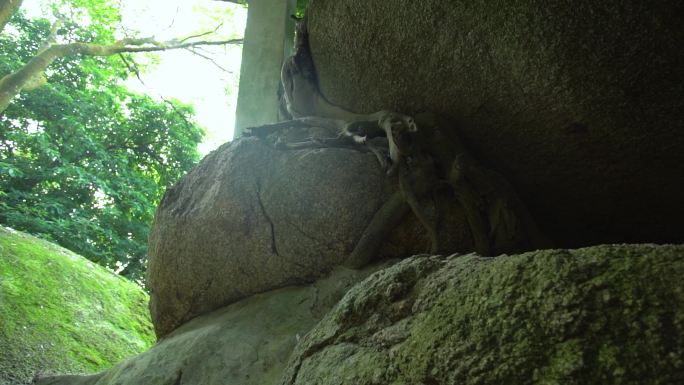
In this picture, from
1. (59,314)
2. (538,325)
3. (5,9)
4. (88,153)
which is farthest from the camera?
(88,153)

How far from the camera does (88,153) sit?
9695 millimetres

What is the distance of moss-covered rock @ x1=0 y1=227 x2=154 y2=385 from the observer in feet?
13.2

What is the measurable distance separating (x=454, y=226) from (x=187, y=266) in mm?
1287

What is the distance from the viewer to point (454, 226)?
2232 millimetres

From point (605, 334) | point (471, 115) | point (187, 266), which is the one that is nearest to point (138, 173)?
point (187, 266)

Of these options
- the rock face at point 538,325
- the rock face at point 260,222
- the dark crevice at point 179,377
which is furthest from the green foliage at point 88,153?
the rock face at point 538,325

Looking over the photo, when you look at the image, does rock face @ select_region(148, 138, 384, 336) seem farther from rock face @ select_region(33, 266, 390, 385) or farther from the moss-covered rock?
the moss-covered rock

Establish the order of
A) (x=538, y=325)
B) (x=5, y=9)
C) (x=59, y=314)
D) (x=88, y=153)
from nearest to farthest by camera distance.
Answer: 1. (x=538, y=325)
2. (x=59, y=314)
3. (x=5, y=9)
4. (x=88, y=153)

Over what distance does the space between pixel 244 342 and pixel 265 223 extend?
534mm

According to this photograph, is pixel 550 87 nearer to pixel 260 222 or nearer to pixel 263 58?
pixel 260 222

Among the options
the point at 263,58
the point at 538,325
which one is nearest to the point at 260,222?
the point at 538,325

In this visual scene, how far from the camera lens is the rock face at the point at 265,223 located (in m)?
2.29

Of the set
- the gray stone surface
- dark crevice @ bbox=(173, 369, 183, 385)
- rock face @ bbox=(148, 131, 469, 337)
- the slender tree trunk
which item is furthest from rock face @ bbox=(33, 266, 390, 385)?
the slender tree trunk

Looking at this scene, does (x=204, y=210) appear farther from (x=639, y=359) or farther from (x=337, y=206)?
(x=639, y=359)
